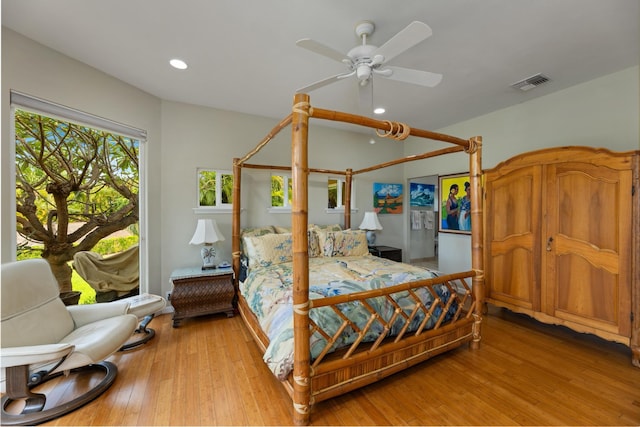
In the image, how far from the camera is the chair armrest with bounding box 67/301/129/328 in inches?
85.3

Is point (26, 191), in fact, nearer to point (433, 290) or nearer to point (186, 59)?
point (186, 59)

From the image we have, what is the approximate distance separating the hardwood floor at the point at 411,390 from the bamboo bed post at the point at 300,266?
28 cm

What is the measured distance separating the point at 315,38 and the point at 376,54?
65 centimetres

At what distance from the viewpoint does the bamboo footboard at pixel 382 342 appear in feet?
5.36

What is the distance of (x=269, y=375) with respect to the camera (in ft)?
6.79

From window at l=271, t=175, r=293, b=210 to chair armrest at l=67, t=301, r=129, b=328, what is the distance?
2172 mm

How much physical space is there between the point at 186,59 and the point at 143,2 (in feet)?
2.19

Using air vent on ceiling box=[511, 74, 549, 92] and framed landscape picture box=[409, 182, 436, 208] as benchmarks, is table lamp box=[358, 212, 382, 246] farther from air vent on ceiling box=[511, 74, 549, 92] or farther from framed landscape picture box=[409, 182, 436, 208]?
air vent on ceiling box=[511, 74, 549, 92]

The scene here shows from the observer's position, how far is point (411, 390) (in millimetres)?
1889

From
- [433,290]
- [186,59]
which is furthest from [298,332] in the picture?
[186,59]

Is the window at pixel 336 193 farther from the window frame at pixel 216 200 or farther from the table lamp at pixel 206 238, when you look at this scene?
the table lamp at pixel 206 238

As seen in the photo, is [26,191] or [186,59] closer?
[26,191]

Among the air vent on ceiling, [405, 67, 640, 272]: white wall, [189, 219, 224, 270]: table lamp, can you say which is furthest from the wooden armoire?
[189, 219, 224, 270]: table lamp

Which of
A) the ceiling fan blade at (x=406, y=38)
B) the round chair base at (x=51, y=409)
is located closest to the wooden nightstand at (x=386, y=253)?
the ceiling fan blade at (x=406, y=38)
